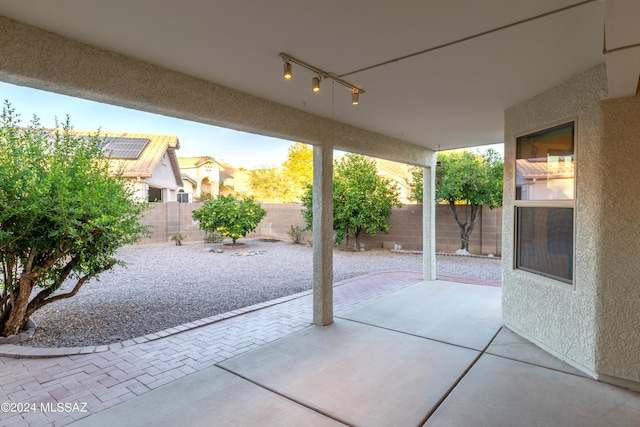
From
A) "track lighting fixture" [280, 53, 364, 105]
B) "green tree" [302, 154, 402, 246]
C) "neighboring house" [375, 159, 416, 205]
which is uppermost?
"neighboring house" [375, 159, 416, 205]

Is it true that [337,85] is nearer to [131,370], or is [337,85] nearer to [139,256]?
[131,370]

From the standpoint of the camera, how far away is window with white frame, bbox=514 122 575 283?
11.8 ft

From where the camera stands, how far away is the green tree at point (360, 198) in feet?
36.8

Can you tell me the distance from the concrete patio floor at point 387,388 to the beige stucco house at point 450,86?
49cm

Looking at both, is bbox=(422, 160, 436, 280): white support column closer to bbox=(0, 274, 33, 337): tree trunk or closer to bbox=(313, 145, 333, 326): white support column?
bbox=(313, 145, 333, 326): white support column

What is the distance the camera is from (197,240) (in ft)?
45.8

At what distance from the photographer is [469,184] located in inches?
399

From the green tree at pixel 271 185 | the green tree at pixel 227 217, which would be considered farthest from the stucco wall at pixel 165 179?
the green tree at pixel 271 185

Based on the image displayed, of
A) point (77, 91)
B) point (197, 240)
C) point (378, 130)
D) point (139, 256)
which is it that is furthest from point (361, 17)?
point (197, 240)

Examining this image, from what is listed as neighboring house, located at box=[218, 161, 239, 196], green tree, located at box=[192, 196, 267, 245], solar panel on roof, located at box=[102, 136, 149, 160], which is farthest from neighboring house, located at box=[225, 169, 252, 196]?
green tree, located at box=[192, 196, 267, 245]

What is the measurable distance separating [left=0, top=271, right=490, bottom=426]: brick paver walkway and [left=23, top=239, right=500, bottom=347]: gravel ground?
0.36 m

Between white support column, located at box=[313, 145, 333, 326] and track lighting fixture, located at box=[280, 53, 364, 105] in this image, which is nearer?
track lighting fixture, located at box=[280, 53, 364, 105]

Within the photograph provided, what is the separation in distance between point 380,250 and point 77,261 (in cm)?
924

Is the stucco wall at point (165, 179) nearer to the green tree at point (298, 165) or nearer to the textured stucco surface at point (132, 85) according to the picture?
the green tree at point (298, 165)
